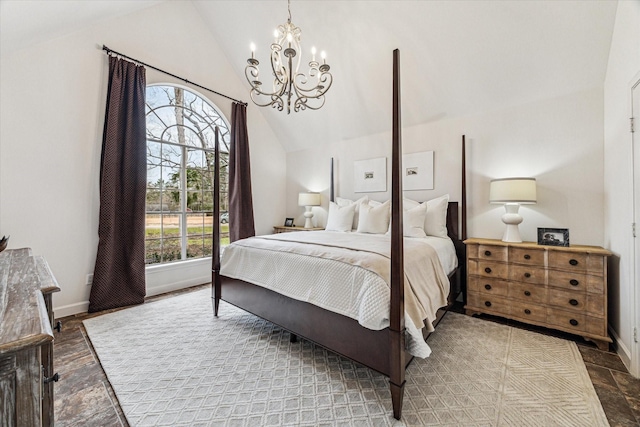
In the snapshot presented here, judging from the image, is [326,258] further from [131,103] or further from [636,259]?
[131,103]

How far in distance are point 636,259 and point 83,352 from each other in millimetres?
4065

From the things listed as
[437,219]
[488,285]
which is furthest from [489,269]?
[437,219]

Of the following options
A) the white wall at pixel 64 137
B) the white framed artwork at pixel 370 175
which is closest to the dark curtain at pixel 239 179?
the white wall at pixel 64 137

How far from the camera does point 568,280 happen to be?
89.0 inches

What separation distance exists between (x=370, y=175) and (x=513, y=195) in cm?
189

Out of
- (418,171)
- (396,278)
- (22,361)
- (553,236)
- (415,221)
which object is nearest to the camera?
(22,361)

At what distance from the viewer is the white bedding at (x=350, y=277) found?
151 cm

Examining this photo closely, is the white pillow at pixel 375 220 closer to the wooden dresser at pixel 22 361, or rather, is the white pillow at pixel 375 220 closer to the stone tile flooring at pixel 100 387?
the stone tile flooring at pixel 100 387

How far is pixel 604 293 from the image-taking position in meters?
2.10

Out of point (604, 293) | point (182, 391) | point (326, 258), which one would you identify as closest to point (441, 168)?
point (604, 293)

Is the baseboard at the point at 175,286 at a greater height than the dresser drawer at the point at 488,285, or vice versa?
the dresser drawer at the point at 488,285

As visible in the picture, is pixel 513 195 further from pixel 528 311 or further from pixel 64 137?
pixel 64 137

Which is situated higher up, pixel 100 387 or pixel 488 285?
pixel 488 285

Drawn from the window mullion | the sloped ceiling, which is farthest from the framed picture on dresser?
the window mullion
